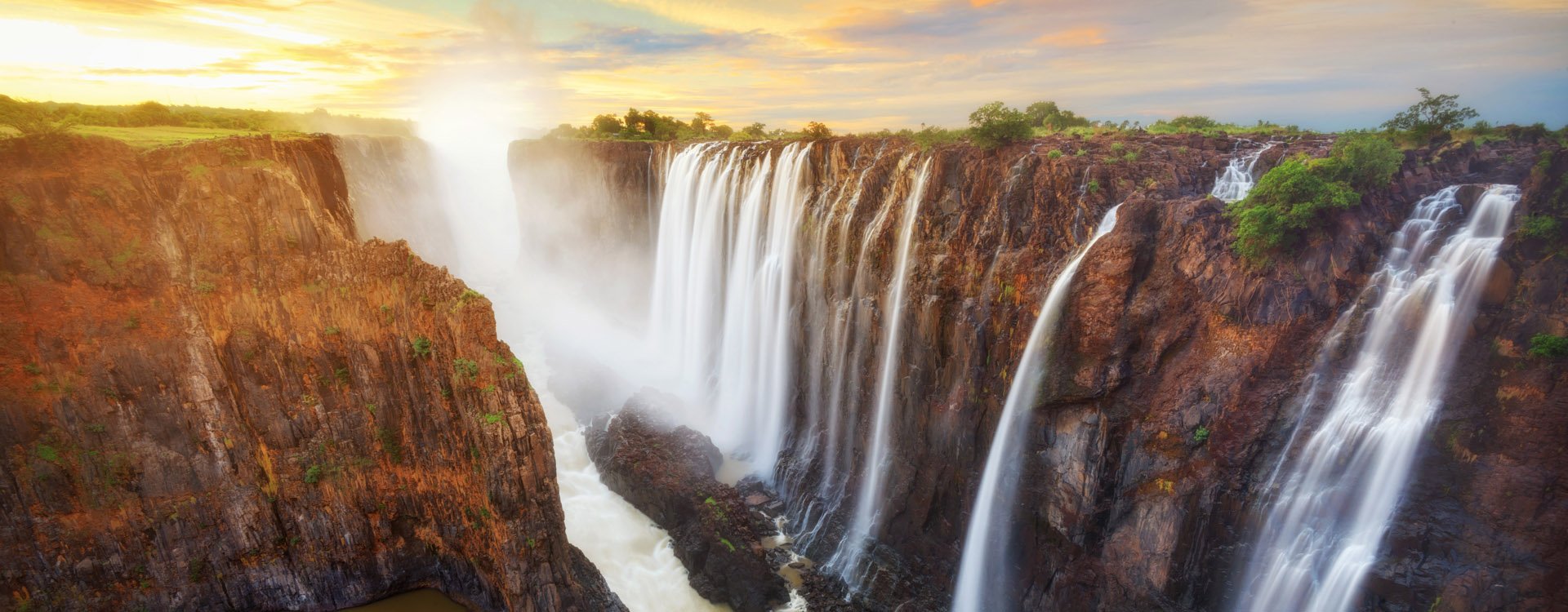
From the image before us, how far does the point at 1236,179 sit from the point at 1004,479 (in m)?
9.66

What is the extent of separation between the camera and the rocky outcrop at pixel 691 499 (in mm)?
18797

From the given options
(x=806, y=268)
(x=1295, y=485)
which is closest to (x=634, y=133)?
(x=806, y=268)

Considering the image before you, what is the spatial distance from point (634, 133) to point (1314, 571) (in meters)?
36.8

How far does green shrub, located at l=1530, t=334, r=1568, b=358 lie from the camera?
34.5 feet

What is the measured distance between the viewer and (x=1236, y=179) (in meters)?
16.1

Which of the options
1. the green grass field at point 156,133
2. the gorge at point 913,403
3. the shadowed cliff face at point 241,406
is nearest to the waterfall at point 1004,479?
the gorge at point 913,403

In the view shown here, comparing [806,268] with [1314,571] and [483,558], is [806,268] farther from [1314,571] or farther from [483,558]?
[1314,571]

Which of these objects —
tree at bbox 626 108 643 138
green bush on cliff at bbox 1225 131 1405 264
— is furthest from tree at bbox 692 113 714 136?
green bush on cliff at bbox 1225 131 1405 264

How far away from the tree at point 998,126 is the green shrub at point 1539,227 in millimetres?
10527

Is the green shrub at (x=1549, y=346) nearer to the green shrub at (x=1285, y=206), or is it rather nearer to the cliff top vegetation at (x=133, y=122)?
the green shrub at (x=1285, y=206)

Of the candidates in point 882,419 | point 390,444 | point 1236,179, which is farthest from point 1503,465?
point 390,444

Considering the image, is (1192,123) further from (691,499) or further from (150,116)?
(150,116)

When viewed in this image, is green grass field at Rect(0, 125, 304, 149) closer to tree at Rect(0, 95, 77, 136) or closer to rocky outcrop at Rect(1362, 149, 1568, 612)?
tree at Rect(0, 95, 77, 136)

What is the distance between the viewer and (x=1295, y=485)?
12.5 metres
